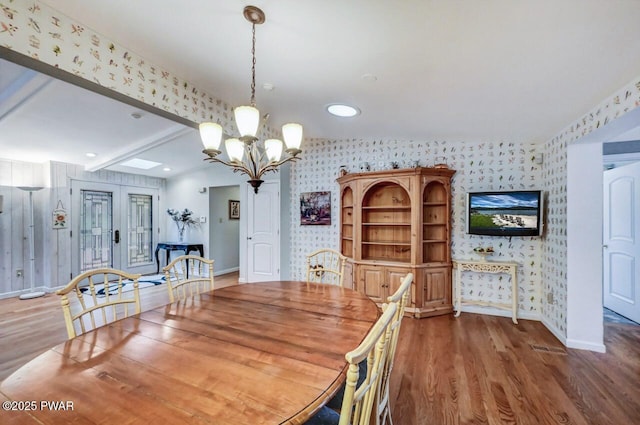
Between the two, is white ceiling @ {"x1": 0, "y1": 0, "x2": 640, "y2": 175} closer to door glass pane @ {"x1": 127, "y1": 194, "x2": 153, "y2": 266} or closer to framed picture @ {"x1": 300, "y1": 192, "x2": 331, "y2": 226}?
framed picture @ {"x1": 300, "y1": 192, "x2": 331, "y2": 226}

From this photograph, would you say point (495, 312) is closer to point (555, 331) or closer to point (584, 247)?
point (555, 331)

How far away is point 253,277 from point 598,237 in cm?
505

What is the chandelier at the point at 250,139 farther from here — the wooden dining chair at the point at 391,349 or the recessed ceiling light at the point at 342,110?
the wooden dining chair at the point at 391,349

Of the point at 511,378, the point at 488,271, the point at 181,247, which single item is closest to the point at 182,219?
the point at 181,247

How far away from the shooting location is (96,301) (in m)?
1.50

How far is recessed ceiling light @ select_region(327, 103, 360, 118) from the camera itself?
2.93 meters

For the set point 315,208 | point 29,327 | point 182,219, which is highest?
point 315,208

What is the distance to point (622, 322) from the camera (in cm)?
345

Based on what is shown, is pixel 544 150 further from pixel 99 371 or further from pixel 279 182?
pixel 99 371

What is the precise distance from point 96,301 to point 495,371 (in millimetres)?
2963

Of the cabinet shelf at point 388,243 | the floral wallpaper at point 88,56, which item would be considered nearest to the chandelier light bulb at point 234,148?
the floral wallpaper at point 88,56

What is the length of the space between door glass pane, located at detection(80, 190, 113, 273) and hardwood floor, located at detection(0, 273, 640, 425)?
201 centimetres

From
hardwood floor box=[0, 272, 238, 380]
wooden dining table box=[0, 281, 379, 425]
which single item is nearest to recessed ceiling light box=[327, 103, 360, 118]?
wooden dining table box=[0, 281, 379, 425]

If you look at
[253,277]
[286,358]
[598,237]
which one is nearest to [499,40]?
[286,358]
